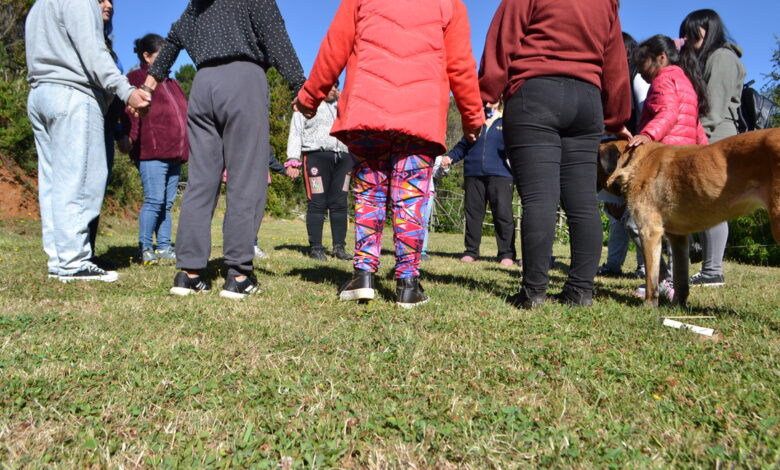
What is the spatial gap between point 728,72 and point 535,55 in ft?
7.70

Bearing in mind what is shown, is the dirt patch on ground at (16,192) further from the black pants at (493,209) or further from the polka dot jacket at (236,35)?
the black pants at (493,209)

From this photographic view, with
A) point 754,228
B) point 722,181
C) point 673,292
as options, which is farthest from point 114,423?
point 754,228

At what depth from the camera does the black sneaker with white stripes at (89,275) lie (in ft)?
12.4

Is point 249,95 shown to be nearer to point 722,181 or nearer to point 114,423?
point 114,423

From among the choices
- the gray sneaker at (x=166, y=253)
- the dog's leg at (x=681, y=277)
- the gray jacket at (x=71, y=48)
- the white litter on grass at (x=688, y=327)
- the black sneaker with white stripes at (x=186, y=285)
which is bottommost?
the gray sneaker at (x=166, y=253)

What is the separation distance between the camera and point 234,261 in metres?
3.52

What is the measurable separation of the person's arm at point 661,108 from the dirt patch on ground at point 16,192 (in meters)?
9.55

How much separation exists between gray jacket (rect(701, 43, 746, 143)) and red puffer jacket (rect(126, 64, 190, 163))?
4971 millimetres

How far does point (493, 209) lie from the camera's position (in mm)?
7254

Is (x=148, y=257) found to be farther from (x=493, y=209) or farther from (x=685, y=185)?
(x=685, y=185)

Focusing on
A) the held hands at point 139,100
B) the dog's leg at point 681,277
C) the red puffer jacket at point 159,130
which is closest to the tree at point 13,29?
the red puffer jacket at point 159,130

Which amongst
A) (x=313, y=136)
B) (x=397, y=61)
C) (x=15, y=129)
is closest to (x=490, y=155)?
(x=313, y=136)

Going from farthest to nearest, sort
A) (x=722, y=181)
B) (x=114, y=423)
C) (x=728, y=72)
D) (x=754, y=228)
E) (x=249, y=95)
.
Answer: (x=754, y=228) < (x=728, y=72) < (x=249, y=95) < (x=722, y=181) < (x=114, y=423)

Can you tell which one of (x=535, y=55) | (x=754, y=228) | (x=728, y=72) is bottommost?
(x=754, y=228)
